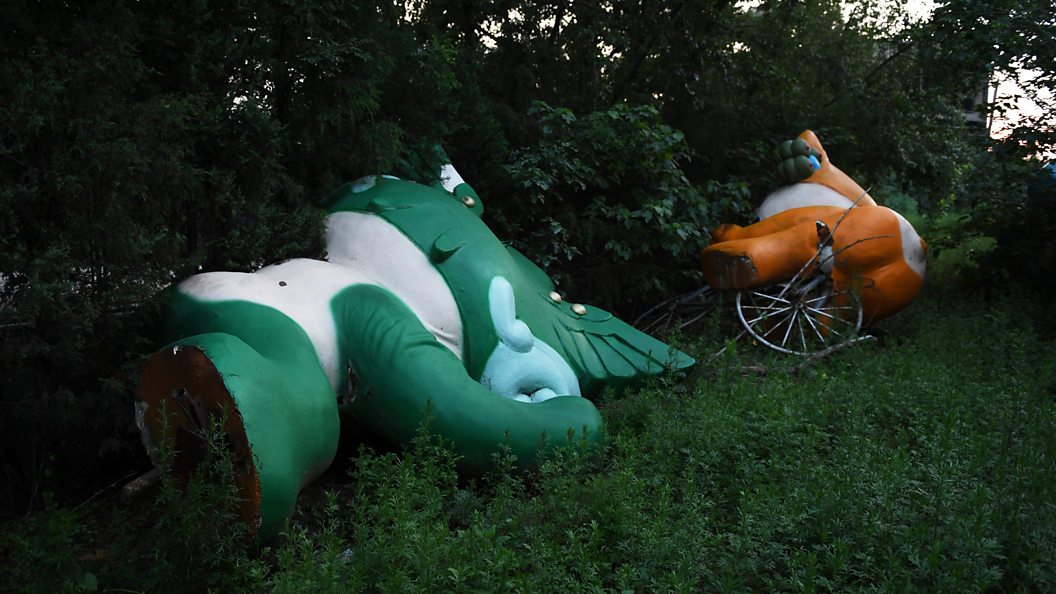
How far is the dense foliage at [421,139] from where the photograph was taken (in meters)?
3.40

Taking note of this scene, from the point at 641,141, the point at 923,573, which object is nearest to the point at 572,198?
the point at 641,141

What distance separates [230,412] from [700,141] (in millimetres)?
5900

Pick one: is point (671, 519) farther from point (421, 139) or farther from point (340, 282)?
point (421, 139)

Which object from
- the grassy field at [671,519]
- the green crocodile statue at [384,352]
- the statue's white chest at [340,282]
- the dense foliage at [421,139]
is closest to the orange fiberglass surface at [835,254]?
the dense foliage at [421,139]

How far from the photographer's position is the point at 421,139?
17.3ft

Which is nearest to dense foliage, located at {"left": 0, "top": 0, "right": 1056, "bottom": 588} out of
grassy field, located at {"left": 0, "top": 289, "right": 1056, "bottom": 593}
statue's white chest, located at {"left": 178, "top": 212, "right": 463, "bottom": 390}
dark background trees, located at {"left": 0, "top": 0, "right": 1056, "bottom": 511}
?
dark background trees, located at {"left": 0, "top": 0, "right": 1056, "bottom": 511}

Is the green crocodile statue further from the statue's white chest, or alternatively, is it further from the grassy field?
the grassy field

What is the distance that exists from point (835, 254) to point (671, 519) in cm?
403

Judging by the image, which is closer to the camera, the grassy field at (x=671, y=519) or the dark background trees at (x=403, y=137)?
the grassy field at (x=671, y=519)

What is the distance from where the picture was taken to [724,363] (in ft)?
18.5

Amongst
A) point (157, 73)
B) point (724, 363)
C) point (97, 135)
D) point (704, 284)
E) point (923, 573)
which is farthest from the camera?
point (704, 284)

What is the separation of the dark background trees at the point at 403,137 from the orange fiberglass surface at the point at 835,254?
1.55 feet

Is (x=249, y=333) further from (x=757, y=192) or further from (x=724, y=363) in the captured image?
(x=757, y=192)

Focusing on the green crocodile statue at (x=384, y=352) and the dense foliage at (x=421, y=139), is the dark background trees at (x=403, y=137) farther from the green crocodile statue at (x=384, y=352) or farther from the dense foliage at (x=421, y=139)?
the green crocodile statue at (x=384, y=352)
